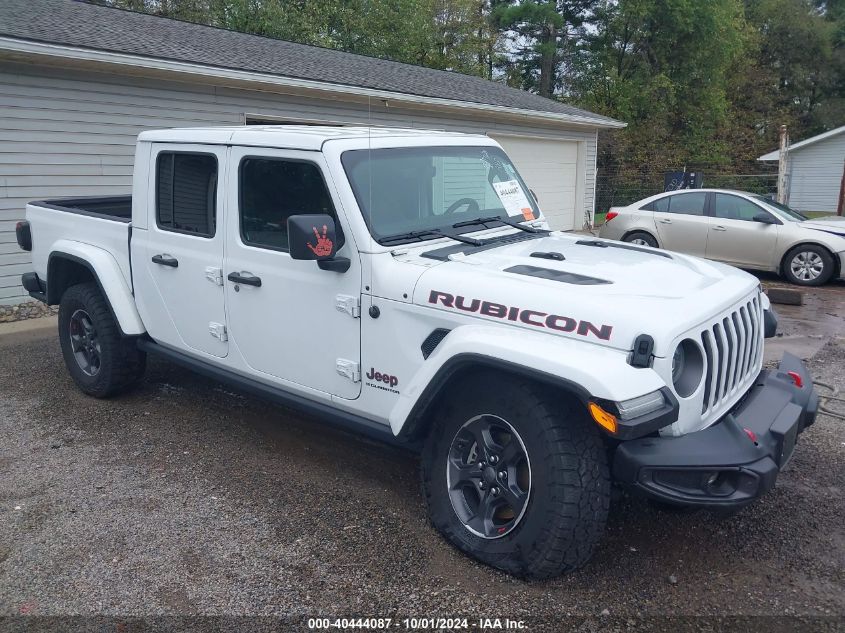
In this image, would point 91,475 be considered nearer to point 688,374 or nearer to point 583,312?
point 583,312

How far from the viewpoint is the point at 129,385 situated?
549 cm

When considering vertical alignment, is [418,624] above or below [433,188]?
below

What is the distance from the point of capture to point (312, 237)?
3383mm

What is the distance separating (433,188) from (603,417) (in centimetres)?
182

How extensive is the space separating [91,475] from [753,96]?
4012cm

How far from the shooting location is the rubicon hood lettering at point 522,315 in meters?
2.95

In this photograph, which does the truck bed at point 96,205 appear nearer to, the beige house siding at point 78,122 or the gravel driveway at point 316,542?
the gravel driveway at point 316,542

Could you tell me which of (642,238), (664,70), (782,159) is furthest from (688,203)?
(664,70)

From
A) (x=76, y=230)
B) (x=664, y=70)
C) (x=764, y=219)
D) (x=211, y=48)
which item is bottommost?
(x=764, y=219)

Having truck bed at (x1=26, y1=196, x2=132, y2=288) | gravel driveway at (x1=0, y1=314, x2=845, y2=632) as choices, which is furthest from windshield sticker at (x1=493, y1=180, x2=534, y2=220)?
truck bed at (x1=26, y1=196, x2=132, y2=288)

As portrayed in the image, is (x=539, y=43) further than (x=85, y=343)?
Yes

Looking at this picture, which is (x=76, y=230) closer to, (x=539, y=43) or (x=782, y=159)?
(x=782, y=159)

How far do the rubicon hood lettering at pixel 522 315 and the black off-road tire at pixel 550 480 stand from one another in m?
0.27

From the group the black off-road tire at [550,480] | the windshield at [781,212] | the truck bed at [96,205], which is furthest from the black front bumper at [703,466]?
the windshield at [781,212]
